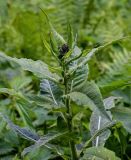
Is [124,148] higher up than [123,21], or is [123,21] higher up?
[123,21]

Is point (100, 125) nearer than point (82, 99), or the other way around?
point (82, 99)

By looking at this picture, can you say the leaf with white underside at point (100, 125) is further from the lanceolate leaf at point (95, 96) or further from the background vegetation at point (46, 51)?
the lanceolate leaf at point (95, 96)

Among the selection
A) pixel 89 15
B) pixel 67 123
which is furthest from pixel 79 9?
pixel 67 123

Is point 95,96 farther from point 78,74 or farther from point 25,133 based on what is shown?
point 25,133

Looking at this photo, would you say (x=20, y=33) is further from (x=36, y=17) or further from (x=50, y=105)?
(x=50, y=105)

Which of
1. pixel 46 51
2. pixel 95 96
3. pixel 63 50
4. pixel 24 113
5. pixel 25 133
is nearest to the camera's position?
pixel 95 96

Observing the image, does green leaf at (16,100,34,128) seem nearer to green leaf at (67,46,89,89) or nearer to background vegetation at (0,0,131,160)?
background vegetation at (0,0,131,160)

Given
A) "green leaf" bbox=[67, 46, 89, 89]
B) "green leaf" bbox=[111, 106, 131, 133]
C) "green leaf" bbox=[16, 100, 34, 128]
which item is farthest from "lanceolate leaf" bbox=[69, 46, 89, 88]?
"green leaf" bbox=[16, 100, 34, 128]

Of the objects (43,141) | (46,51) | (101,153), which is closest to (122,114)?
(101,153)
